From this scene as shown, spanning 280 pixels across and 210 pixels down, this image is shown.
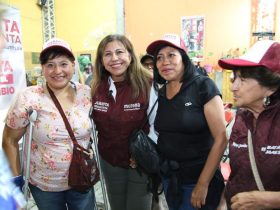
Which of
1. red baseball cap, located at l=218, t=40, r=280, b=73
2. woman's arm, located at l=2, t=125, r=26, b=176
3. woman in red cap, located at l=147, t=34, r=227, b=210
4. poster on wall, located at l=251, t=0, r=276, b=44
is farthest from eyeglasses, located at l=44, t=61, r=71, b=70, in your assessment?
poster on wall, located at l=251, t=0, r=276, b=44

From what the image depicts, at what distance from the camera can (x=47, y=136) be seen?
1.60 meters

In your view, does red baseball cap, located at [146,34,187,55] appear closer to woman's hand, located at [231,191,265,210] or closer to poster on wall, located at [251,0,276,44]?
woman's hand, located at [231,191,265,210]

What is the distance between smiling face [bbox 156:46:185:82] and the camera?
1.65m

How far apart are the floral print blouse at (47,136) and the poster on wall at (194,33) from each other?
4404 millimetres

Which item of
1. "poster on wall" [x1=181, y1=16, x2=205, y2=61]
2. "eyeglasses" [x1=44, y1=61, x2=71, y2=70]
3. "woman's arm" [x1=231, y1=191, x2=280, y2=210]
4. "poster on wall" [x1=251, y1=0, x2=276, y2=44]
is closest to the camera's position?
"woman's arm" [x1=231, y1=191, x2=280, y2=210]

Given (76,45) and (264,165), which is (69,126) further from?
(76,45)

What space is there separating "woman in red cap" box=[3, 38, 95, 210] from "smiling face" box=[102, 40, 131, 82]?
0.86 feet

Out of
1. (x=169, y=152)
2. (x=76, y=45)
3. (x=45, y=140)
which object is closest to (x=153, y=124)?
(x=169, y=152)

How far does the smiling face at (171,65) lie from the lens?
1.65 meters

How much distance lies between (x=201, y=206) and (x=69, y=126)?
928 millimetres

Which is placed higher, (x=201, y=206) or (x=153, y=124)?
(x=153, y=124)

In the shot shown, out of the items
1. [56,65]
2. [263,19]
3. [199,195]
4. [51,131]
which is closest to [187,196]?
[199,195]

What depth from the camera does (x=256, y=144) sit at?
1.23 metres

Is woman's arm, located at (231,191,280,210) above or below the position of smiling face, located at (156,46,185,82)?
below
